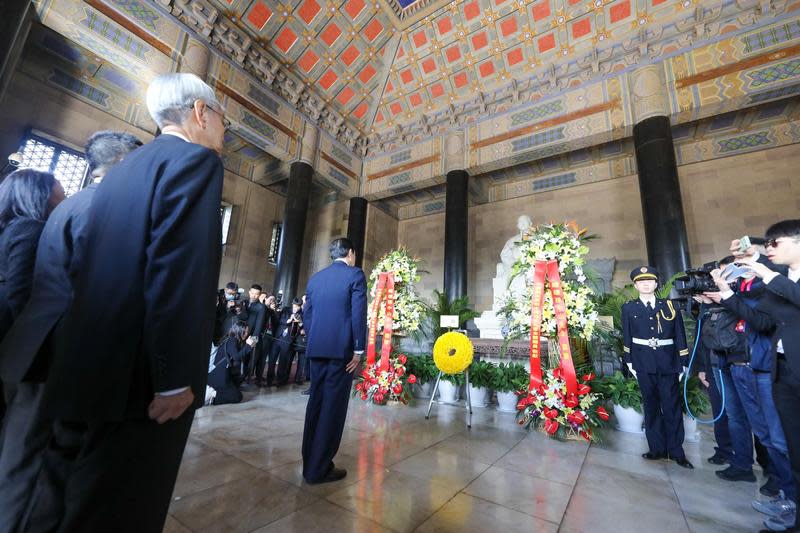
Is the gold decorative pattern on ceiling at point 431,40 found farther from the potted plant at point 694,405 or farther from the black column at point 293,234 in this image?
the potted plant at point 694,405

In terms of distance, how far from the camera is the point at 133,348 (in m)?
0.84

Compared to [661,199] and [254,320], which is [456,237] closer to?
[661,199]

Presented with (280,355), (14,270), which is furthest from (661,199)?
(14,270)

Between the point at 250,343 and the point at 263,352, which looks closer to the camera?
the point at 250,343

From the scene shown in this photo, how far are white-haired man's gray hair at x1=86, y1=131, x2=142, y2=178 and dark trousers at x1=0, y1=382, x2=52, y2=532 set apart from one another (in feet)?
2.97

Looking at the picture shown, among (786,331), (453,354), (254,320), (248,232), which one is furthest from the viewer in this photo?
(248,232)

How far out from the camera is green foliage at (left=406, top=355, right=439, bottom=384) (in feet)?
16.2

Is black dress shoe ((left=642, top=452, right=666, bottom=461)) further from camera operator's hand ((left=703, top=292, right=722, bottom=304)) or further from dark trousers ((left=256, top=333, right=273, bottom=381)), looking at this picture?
dark trousers ((left=256, top=333, right=273, bottom=381))

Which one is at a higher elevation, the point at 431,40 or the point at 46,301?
the point at 431,40

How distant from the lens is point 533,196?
36.0 feet

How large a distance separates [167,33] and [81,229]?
8297mm

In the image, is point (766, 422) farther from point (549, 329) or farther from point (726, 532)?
point (549, 329)

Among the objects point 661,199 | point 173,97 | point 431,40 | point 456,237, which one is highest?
point 431,40

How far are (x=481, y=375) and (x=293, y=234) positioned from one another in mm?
6366
